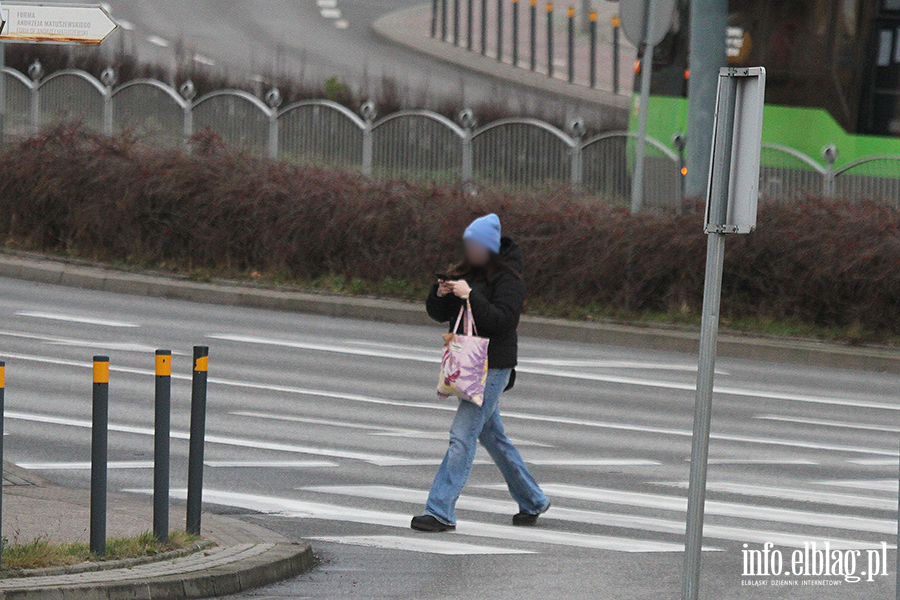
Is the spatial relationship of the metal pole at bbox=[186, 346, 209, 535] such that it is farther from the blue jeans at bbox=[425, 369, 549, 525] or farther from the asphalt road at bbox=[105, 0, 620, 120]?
the asphalt road at bbox=[105, 0, 620, 120]

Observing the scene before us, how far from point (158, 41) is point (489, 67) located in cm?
853

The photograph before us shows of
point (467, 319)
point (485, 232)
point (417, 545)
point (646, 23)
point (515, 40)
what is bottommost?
point (417, 545)

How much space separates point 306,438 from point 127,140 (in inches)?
383

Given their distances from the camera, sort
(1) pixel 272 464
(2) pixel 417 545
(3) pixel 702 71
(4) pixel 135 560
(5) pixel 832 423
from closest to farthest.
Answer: (4) pixel 135 560 < (2) pixel 417 545 < (1) pixel 272 464 < (5) pixel 832 423 < (3) pixel 702 71

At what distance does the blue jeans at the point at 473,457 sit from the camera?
8312 millimetres

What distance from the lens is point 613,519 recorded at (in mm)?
8688

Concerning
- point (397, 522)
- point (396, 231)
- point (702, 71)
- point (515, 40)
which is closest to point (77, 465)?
point (397, 522)

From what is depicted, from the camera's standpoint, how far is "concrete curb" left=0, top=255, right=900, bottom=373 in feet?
50.0

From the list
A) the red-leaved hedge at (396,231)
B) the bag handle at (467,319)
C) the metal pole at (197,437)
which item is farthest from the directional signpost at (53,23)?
the red-leaved hedge at (396,231)

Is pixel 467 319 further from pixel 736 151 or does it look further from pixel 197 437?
pixel 736 151

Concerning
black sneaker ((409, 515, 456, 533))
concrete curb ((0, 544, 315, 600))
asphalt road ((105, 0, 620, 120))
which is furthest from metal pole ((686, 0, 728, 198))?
concrete curb ((0, 544, 315, 600))

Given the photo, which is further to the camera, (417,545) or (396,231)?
(396,231)

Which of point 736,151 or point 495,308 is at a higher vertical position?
point 736,151

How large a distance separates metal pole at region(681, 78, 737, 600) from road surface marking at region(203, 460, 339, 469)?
14.7 feet
